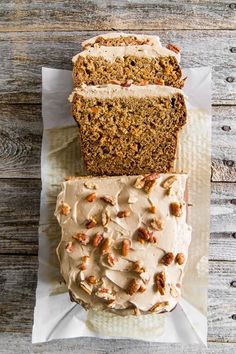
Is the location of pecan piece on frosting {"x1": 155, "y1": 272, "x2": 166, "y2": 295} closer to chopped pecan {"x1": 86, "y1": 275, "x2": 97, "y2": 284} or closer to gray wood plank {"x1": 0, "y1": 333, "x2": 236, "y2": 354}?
chopped pecan {"x1": 86, "y1": 275, "x2": 97, "y2": 284}

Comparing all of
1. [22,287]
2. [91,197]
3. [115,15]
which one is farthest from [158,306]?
[115,15]

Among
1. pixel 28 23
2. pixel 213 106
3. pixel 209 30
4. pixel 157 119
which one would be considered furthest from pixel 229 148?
pixel 28 23

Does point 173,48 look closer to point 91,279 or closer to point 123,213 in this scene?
point 123,213

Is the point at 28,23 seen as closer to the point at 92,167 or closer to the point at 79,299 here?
the point at 92,167

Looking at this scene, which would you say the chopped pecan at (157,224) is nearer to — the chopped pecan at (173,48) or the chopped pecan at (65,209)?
the chopped pecan at (65,209)

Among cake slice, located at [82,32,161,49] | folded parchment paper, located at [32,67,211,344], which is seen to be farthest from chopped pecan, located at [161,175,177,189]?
cake slice, located at [82,32,161,49]

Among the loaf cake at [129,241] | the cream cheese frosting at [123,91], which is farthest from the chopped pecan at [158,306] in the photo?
the cream cheese frosting at [123,91]
